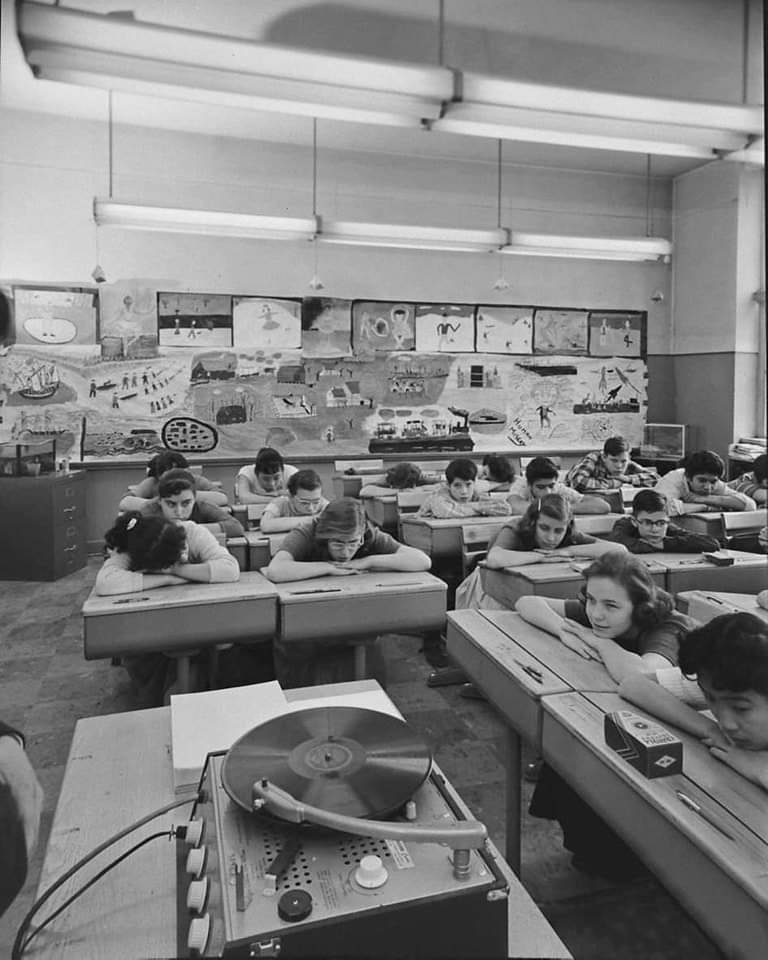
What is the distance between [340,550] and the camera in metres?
2.63

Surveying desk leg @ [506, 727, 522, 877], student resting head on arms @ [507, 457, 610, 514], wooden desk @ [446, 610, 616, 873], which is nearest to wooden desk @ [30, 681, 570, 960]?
wooden desk @ [446, 610, 616, 873]

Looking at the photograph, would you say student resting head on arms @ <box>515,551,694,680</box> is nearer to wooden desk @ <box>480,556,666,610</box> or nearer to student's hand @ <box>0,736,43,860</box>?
wooden desk @ <box>480,556,666,610</box>

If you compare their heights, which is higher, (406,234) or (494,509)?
(406,234)

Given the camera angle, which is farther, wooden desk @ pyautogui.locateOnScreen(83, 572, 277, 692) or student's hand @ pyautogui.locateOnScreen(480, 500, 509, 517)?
student's hand @ pyautogui.locateOnScreen(480, 500, 509, 517)

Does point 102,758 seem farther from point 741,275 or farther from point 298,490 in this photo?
point 741,275

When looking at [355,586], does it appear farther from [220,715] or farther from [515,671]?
[220,715]

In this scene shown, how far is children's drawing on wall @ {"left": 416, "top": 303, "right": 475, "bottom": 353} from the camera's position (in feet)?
20.3

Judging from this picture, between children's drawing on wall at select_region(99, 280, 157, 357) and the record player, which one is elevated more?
children's drawing on wall at select_region(99, 280, 157, 357)

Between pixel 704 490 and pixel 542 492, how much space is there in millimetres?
1076

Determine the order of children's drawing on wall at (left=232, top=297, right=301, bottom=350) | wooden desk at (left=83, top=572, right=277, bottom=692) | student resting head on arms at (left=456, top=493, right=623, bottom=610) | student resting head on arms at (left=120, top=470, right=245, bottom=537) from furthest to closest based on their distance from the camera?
children's drawing on wall at (left=232, top=297, right=301, bottom=350)
student resting head on arms at (left=120, top=470, right=245, bottom=537)
student resting head on arms at (left=456, top=493, right=623, bottom=610)
wooden desk at (left=83, top=572, right=277, bottom=692)

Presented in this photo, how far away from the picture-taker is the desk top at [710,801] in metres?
0.89

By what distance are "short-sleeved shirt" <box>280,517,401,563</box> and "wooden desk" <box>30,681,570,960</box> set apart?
128cm

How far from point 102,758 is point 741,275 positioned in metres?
6.29

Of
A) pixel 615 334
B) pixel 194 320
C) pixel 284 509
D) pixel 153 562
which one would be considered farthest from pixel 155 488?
pixel 615 334
